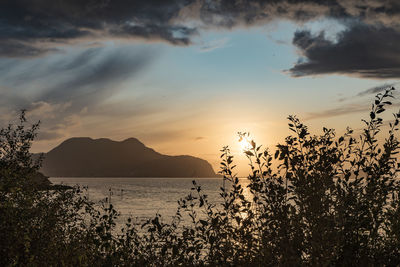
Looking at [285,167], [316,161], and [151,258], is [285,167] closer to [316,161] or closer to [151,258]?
[316,161]

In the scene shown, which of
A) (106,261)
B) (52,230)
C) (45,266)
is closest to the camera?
(106,261)

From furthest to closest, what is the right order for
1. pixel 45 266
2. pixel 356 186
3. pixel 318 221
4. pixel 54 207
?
pixel 54 207 → pixel 45 266 → pixel 356 186 → pixel 318 221

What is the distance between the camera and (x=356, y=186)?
8.64 meters

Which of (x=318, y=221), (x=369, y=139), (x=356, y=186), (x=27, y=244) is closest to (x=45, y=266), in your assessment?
(x=27, y=244)

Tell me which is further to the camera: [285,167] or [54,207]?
[54,207]

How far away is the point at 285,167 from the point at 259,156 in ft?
2.82

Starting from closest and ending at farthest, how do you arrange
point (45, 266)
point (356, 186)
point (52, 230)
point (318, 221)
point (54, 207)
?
point (318, 221)
point (356, 186)
point (45, 266)
point (52, 230)
point (54, 207)

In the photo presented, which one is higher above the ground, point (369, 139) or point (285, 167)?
point (369, 139)

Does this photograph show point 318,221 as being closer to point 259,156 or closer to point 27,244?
point 259,156

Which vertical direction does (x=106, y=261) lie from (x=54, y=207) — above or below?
below

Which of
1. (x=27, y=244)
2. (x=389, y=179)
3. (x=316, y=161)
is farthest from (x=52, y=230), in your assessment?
(x=389, y=179)

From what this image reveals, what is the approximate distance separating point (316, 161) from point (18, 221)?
874cm

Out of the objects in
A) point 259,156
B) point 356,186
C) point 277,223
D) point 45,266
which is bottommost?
point 45,266

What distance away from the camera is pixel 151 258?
1070 centimetres
